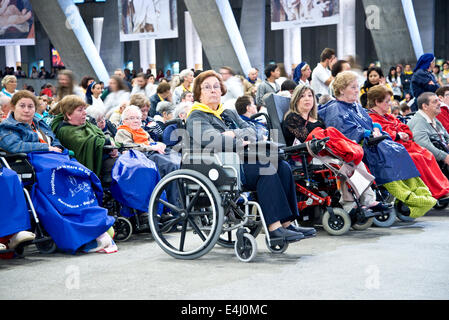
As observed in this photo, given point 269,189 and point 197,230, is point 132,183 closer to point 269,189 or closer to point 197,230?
point 197,230

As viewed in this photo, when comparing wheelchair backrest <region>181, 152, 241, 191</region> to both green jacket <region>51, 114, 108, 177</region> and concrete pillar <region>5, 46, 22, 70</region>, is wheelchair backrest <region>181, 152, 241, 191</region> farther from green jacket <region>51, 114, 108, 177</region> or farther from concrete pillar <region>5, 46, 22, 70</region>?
concrete pillar <region>5, 46, 22, 70</region>

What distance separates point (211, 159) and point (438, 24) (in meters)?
21.1

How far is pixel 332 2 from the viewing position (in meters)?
11.7

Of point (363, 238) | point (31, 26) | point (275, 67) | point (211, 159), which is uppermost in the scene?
point (31, 26)

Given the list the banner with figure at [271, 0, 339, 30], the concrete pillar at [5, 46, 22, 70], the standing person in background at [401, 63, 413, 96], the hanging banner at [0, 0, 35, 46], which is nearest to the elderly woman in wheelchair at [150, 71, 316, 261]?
the standing person in background at [401, 63, 413, 96]

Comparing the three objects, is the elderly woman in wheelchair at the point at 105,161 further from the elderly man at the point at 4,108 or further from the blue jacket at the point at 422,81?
the blue jacket at the point at 422,81

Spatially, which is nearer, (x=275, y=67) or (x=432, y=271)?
(x=432, y=271)

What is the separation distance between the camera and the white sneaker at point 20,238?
3.94m

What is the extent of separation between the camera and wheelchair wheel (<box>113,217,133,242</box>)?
4.80 metres

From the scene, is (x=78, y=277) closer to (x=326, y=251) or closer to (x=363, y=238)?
(x=326, y=251)

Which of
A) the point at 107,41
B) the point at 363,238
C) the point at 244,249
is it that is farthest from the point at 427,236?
the point at 107,41

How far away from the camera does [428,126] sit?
6.03 m

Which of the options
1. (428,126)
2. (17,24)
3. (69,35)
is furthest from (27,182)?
(17,24)

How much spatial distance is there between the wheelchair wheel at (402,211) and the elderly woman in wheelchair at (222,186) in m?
1.58
